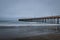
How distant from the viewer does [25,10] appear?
1167cm

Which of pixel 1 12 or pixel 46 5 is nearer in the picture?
pixel 46 5

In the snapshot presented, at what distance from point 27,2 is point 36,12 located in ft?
4.79

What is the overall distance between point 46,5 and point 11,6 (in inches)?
151

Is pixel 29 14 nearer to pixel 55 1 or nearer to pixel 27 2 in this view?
pixel 27 2

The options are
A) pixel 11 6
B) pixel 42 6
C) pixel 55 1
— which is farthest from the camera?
pixel 11 6

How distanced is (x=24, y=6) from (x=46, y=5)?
2.52 m

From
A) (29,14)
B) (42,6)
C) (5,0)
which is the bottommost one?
(29,14)

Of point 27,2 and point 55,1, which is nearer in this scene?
point 55,1

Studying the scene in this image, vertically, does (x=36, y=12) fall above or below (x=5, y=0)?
below

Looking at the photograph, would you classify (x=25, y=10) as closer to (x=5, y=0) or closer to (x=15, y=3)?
(x=15, y=3)

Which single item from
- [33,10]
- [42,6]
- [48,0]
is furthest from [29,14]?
[48,0]

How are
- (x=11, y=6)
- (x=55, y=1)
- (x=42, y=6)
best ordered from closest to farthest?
(x=55, y=1)
(x=42, y=6)
(x=11, y=6)

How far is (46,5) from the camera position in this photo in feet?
34.2

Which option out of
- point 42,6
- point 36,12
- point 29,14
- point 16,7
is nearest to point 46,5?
point 42,6
